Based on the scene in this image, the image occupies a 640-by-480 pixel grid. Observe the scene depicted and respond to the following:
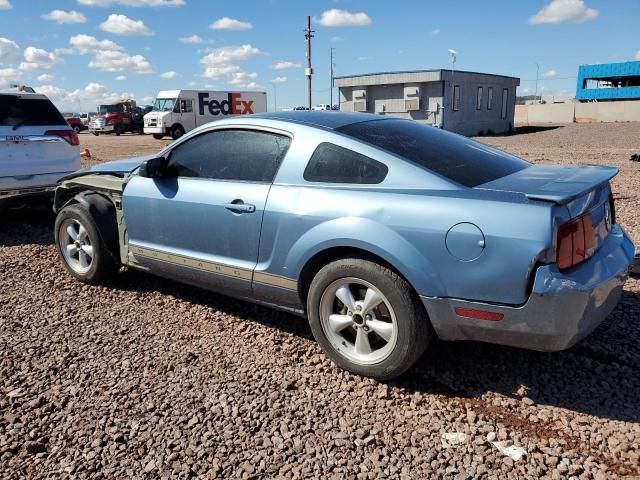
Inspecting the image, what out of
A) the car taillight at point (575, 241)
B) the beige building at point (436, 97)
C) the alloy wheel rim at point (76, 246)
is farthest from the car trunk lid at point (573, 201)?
the beige building at point (436, 97)

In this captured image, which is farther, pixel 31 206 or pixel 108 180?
pixel 31 206

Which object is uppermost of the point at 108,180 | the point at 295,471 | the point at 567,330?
the point at 108,180

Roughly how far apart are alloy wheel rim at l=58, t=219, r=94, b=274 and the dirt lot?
0.72 meters

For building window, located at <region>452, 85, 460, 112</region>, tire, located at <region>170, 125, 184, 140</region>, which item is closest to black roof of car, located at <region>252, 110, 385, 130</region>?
tire, located at <region>170, 125, 184, 140</region>

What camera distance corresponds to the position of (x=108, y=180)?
15.7ft

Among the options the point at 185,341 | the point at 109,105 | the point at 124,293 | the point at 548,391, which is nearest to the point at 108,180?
the point at 124,293

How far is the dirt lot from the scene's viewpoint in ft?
8.34

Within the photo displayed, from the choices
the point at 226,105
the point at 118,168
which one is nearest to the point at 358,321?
the point at 118,168

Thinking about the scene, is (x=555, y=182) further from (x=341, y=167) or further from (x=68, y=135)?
(x=68, y=135)

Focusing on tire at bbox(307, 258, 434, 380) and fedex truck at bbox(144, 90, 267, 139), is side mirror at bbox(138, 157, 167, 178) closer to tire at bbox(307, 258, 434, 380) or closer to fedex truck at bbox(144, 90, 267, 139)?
tire at bbox(307, 258, 434, 380)

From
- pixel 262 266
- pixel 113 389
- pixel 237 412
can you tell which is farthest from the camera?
pixel 262 266

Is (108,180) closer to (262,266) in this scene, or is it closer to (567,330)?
(262,266)

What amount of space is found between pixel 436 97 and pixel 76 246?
103 feet

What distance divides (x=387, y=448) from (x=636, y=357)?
1870mm
